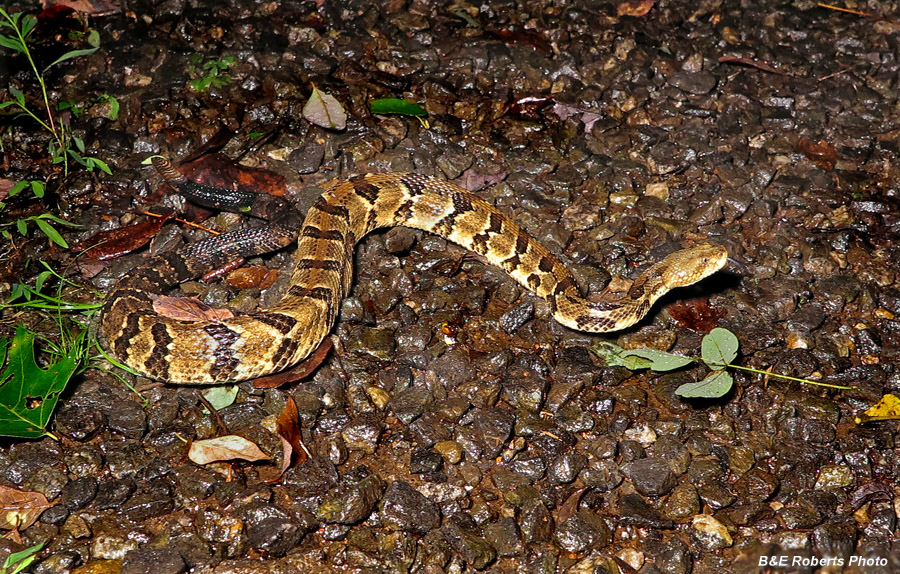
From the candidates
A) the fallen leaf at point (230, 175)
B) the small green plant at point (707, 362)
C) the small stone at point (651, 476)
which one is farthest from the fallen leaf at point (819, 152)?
the fallen leaf at point (230, 175)

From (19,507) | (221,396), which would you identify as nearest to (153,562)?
(19,507)

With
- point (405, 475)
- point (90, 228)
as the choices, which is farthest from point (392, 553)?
point (90, 228)

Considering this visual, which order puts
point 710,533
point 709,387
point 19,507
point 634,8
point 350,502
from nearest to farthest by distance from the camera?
point 19,507 → point 350,502 → point 710,533 → point 709,387 → point 634,8

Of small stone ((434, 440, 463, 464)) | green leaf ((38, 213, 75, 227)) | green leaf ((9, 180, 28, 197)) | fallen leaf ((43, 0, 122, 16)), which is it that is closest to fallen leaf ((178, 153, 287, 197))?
green leaf ((38, 213, 75, 227))

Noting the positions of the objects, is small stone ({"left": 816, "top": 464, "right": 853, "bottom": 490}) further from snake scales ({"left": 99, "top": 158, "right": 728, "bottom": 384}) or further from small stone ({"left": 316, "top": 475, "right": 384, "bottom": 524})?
small stone ({"left": 316, "top": 475, "right": 384, "bottom": 524})

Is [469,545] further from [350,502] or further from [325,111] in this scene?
[325,111]

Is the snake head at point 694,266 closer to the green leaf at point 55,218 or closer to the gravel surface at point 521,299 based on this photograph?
the gravel surface at point 521,299
